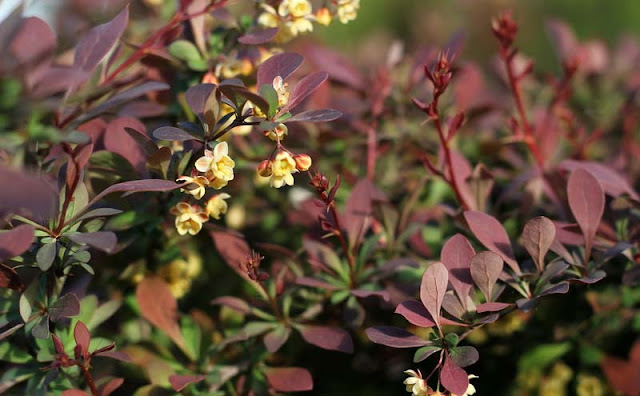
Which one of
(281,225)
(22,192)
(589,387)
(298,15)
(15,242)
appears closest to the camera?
(22,192)

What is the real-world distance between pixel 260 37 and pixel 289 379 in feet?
1.43

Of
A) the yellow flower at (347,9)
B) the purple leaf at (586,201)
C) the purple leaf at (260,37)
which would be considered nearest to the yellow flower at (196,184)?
the purple leaf at (260,37)

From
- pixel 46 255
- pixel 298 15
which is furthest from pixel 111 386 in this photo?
pixel 298 15

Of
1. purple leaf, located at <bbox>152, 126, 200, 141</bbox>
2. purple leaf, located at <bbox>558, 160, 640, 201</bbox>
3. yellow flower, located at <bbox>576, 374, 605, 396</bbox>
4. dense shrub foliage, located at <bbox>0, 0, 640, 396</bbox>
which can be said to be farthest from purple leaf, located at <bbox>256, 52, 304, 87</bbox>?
yellow flower, located at <bbox>576, 374, 605, 396</bbox>

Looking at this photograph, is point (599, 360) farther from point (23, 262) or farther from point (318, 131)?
point (23, 262)

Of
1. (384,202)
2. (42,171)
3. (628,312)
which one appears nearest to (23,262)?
(42,171)

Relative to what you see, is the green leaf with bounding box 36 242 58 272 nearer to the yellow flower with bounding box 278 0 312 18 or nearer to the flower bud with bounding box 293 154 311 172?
the flower bud with bounding box 293 154 311 172

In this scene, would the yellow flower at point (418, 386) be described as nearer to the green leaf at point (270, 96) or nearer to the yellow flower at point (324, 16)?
the green leaf at point (270, 96)

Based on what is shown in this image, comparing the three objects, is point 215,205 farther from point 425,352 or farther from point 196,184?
point 425,352

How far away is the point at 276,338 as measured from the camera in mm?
842

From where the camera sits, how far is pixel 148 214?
0.85m

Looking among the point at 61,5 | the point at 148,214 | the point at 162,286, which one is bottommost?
the point at 162,286

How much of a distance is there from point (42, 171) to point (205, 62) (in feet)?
0.88

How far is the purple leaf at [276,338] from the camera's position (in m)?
0.81
